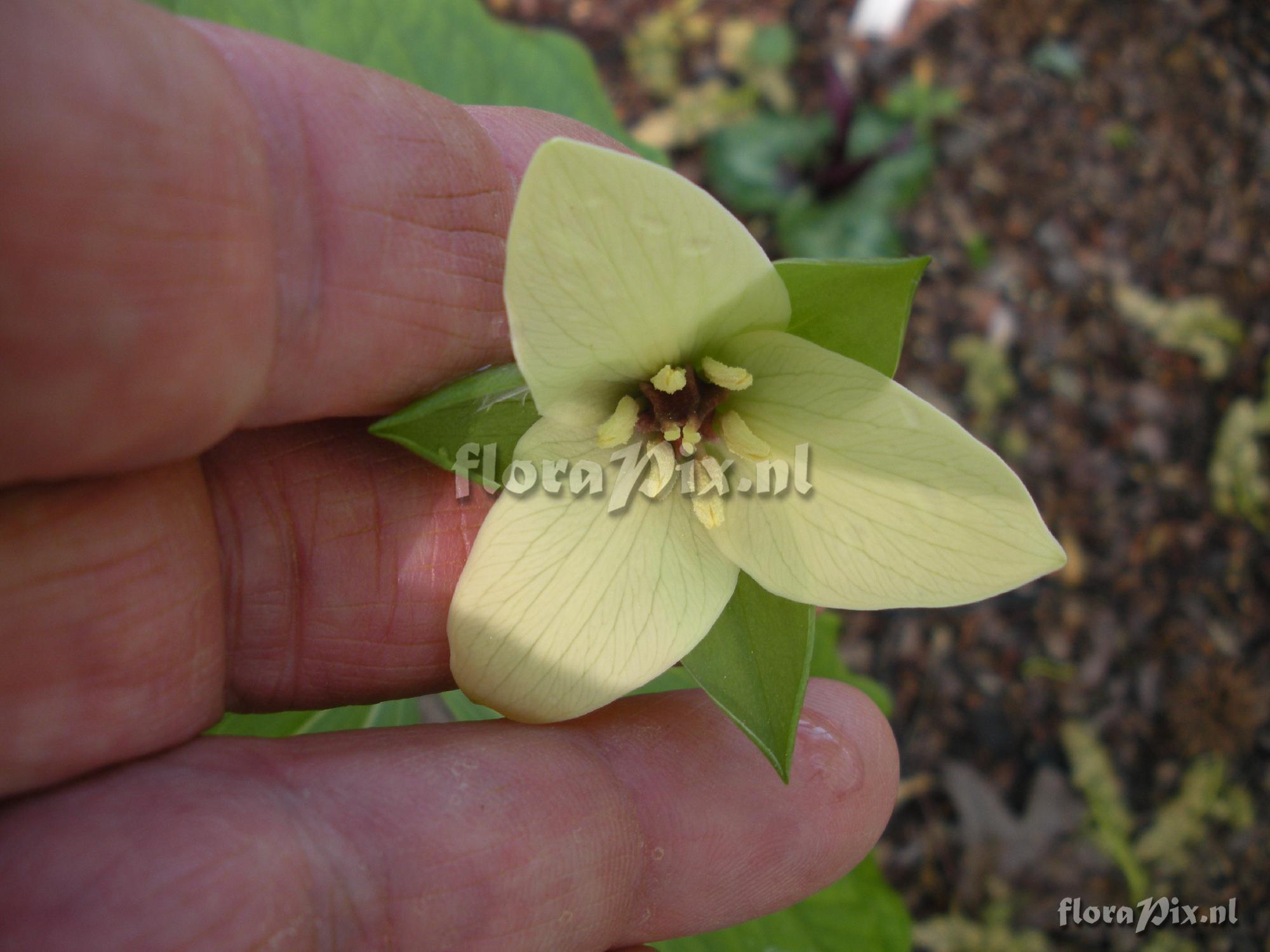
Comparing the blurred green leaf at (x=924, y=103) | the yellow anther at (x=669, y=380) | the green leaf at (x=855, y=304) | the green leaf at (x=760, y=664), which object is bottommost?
the green leaf at (x=760, y=664)

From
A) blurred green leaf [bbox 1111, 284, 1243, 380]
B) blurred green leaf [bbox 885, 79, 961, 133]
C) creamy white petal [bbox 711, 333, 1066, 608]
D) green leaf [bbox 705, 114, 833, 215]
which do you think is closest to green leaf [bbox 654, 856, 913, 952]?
creamy white petal [bbox 711, 333, 1066, 608]

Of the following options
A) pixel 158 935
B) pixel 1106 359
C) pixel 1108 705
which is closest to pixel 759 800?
pixel 158 935

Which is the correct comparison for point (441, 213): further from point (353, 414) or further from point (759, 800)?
point (759, 800)

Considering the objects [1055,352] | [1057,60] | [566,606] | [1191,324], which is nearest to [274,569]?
[566,606]

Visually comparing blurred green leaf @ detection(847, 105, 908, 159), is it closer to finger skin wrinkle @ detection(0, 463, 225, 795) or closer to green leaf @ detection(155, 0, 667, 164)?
green leaf @ detection(155, 0, 667, 164)

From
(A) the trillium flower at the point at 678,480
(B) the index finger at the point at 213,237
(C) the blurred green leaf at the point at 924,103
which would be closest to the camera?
(B) the index finger at the point at 213,237

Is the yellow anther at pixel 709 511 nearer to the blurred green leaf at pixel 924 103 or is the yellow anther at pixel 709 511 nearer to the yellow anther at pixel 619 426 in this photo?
the yellow anther at pixel 619 426

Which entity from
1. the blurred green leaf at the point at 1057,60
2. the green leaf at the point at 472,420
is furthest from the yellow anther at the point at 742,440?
the blurred green leaf at the point at 1057,60
